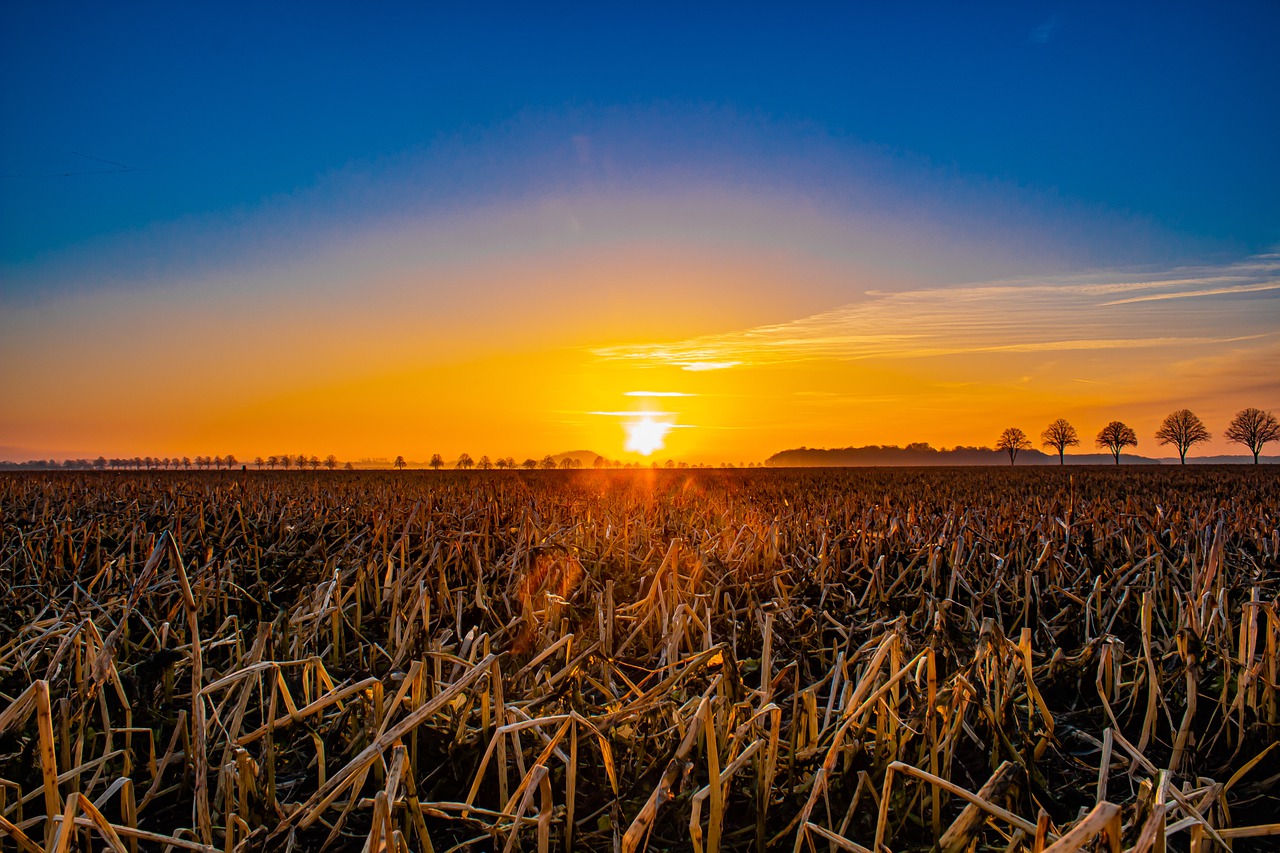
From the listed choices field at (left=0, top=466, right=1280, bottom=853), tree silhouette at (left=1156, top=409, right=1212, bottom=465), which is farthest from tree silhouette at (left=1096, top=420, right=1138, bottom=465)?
field at (left=0, top=466, right=1280, bottom=853)

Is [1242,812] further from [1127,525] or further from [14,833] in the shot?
[1127,525]

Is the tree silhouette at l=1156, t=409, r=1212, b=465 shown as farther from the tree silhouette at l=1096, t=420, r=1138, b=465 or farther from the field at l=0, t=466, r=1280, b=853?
the field at l=0, t=466, r=1280, b=853

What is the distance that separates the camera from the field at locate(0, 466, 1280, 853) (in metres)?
2.05

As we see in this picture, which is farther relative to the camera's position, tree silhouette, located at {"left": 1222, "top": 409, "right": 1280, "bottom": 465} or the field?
tree silhouette, located at {"left": 1222, "top": 409, "right": 1280, "bottom": 465}

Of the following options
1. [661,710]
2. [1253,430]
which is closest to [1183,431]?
[1253,430]

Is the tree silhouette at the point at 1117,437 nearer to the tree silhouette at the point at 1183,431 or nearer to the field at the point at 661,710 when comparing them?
the tree silhouette at the point at 1183,431

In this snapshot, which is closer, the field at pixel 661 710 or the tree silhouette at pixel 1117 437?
the field at pixel 661 710

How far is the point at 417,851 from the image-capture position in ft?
7.20

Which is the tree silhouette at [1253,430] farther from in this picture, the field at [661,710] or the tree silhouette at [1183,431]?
the field at [661,710]

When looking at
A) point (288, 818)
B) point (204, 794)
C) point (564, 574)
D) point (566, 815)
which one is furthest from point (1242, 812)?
point (564, 574)

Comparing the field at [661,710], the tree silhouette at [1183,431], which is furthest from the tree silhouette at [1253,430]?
the field at [661,710]

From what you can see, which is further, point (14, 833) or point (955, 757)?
point (955, 757)

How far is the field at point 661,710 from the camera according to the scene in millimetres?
2053

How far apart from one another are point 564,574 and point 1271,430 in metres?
136
